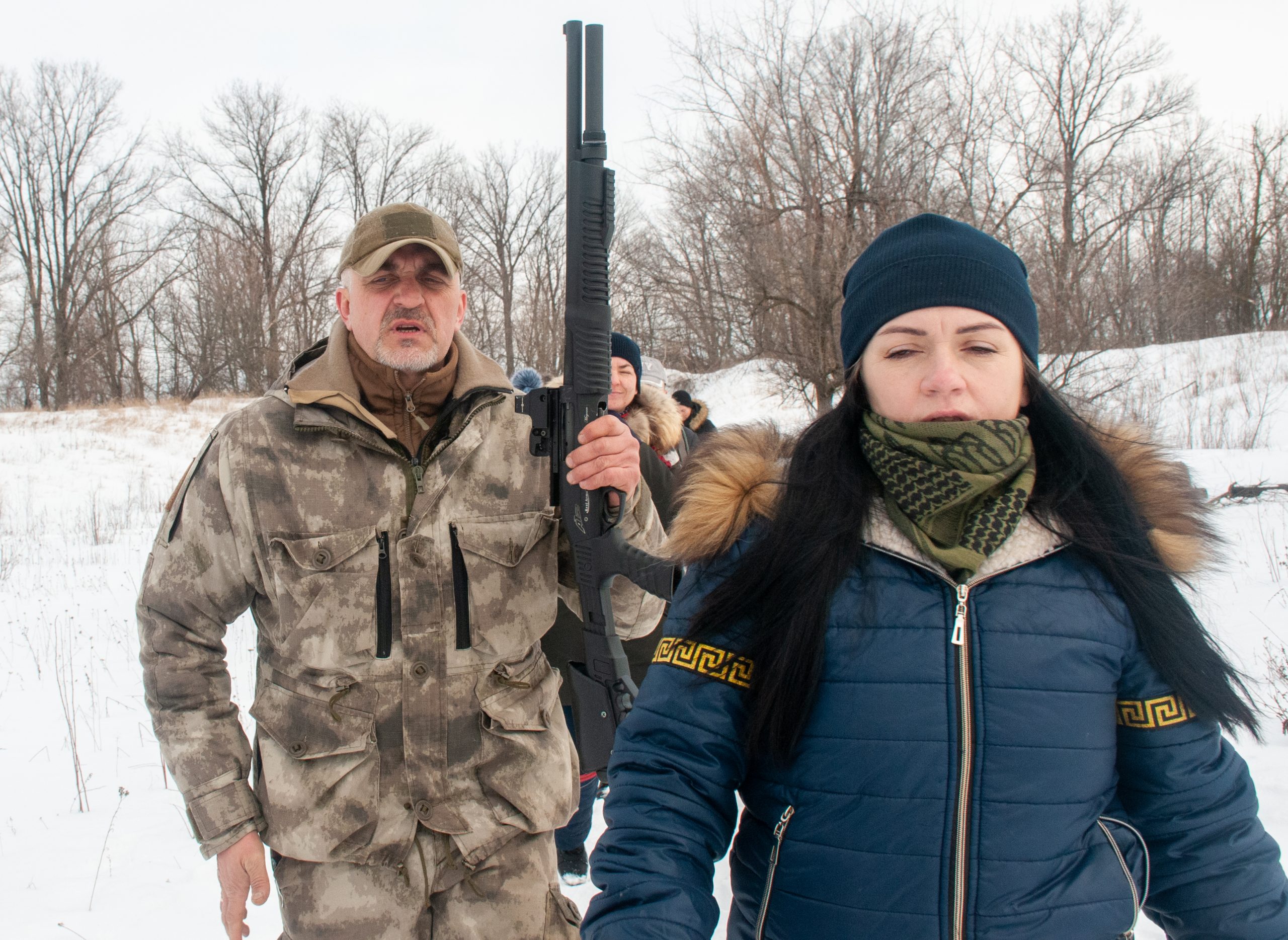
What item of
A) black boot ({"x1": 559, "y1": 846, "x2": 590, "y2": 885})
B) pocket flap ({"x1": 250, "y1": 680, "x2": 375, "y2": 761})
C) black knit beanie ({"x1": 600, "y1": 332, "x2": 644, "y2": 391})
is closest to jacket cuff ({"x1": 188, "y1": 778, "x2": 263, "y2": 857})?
pocket flap ({"x1": 250, "y1": 680, "x2": 375, "y2": 761})

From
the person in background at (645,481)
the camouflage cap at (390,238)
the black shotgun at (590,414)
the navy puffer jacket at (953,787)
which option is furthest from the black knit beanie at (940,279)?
the person in background at (645,481)

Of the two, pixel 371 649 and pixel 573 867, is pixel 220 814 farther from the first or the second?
pixel 573 867

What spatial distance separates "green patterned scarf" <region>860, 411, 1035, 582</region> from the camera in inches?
55.7

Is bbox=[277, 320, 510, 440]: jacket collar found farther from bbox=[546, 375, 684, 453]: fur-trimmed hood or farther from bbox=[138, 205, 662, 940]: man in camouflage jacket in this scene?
bbox=[546, 375, 684, 453]: fur-trimmed hood

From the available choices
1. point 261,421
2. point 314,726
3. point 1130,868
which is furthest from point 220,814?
point 1130,868

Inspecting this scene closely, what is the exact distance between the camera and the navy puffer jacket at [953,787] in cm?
129

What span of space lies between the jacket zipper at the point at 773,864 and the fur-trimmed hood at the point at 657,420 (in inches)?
118

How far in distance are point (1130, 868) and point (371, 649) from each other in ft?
5.65

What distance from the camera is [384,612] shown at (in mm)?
2146

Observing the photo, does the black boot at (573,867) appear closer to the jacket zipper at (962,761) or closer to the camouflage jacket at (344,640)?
the camouflage jacket at (344,640)

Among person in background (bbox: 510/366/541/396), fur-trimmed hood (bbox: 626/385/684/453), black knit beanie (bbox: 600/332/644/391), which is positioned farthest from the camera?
person in background (bbox: 510/366/541/396)

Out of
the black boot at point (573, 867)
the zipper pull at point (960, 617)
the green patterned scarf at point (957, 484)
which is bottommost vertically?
the black boot at point (573, 867)

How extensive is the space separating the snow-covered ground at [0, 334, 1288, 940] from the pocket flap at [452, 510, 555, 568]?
1501 mm

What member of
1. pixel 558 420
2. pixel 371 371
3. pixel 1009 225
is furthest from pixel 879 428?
pixel 1009 225
